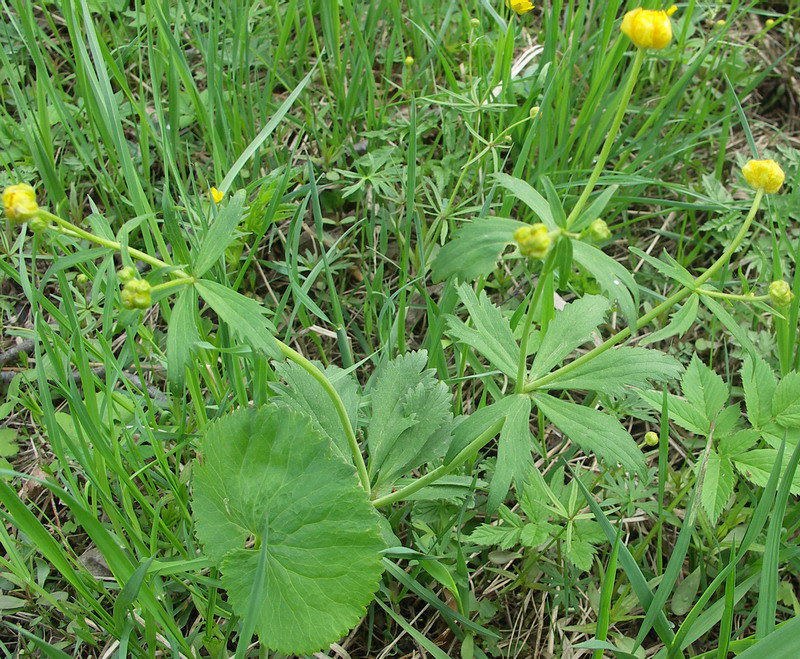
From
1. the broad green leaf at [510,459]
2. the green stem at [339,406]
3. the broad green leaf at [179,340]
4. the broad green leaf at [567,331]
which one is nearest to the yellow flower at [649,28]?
the broad green leaf at [567,331]

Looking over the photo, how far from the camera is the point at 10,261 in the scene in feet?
8.75

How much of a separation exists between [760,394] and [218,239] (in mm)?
1524

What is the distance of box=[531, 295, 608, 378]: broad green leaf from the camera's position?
72.4 inches

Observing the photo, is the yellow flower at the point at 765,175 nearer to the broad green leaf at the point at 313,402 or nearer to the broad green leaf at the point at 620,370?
the broad green leaf at the point at 620,370

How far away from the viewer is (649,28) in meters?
1.37

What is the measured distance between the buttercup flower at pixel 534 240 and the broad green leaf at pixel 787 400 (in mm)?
1091

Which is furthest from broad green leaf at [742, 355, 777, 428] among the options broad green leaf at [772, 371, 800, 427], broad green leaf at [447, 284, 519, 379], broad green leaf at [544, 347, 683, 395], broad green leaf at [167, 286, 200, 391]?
broad green leaf at [167, 286, 200, 391]

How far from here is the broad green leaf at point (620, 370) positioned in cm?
175

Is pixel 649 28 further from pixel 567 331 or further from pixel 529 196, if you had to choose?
pixel 567 331

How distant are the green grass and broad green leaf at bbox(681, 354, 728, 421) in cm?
15

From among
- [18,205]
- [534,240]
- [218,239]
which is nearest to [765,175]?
[534,240]

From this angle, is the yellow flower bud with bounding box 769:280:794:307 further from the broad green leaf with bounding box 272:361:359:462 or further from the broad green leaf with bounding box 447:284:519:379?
the broad green leaf with bounding box 272:361:359:462

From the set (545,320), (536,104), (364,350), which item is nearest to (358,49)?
(536,104)

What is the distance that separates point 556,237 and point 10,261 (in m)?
2.17
